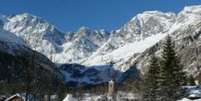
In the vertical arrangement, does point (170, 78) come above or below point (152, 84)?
below

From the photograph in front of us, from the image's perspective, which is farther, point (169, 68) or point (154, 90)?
point (154, 90)

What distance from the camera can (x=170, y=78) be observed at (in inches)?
3647

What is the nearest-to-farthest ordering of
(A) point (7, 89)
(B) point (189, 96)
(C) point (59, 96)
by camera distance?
(B) point (189, 96) < (C) point (59, 96) < (A) point (7, 89)

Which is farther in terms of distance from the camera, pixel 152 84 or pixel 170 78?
pixel 152 84

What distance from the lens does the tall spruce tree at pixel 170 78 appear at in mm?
91562

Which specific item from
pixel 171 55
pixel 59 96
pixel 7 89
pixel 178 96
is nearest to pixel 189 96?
pixel 178 96

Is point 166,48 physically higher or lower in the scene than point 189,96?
higher

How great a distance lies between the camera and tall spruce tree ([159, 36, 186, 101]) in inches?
3605

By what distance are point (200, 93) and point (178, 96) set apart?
145 inches

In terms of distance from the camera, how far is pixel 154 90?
100m

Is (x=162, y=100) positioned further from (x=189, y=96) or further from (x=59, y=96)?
(x=59, y=96)

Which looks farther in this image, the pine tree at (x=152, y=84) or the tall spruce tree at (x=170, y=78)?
the pine tree at (x=152, y=84)

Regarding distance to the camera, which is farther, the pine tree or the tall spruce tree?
the pine tree

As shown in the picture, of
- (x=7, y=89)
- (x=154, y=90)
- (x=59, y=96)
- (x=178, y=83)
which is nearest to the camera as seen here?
(x=178, y=83)
